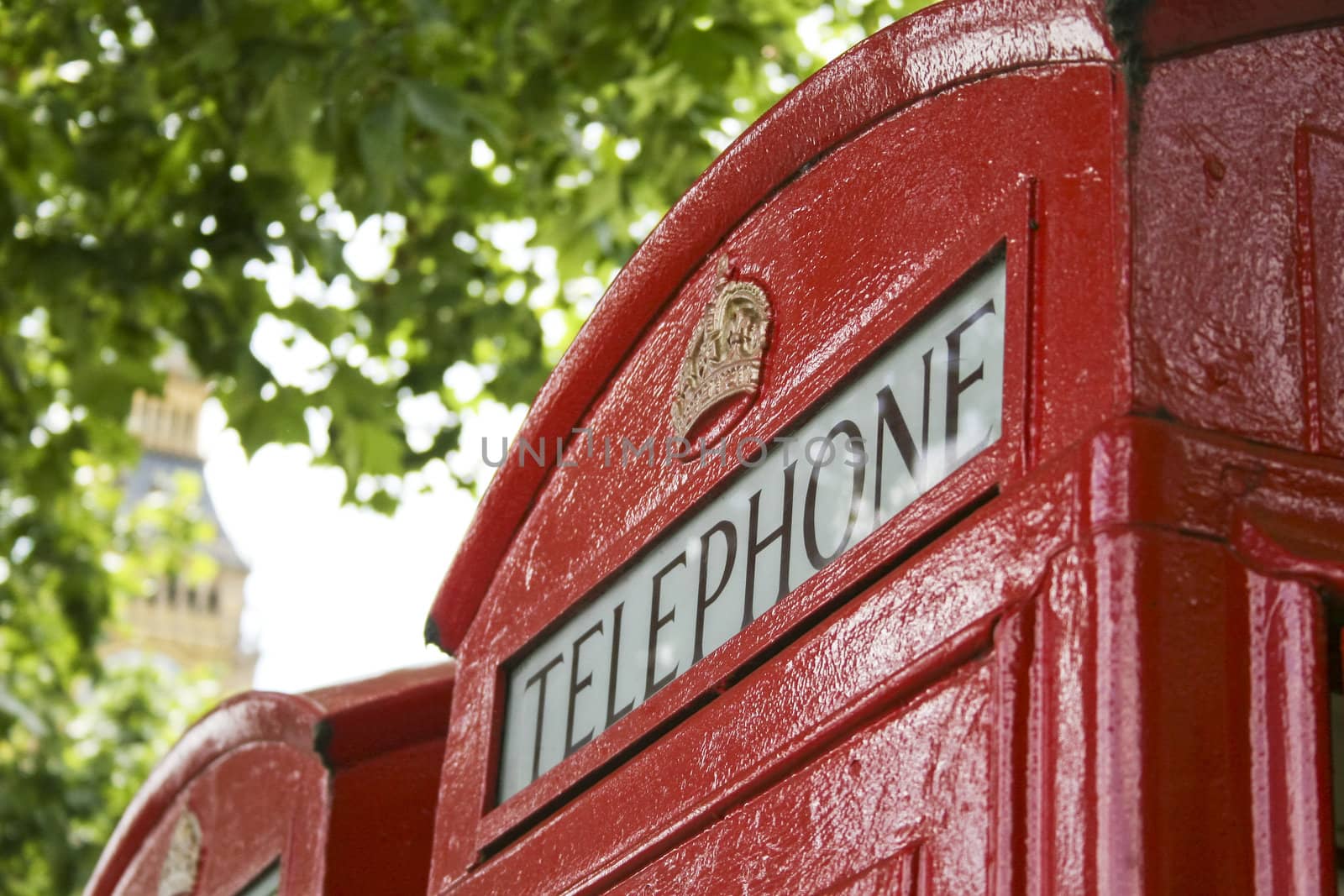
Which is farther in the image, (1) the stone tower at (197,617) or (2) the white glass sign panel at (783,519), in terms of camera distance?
(1) the stone tower at (197,617)

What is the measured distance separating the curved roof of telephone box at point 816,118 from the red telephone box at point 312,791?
305 millimetres

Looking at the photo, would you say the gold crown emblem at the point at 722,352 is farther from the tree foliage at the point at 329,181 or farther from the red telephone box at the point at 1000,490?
the tree foliage at the point at 329,181

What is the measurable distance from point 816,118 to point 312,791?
125cm

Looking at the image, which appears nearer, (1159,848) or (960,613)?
(1159,848)

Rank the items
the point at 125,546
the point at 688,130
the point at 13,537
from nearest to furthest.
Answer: the point at 688,130 < the point at 13,537 < the point at 125,546

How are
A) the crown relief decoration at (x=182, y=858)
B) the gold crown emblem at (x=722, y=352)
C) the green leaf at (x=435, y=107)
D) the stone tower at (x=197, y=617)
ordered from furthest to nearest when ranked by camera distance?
the stone tower at (x=197, y=617), the green leaf at (x=435, y=107), the crown relief decoration at (x=182, y=858), the gold crown emblem at (x=722, y=352)

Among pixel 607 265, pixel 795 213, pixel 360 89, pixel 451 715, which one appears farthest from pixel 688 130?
pixel 795 213

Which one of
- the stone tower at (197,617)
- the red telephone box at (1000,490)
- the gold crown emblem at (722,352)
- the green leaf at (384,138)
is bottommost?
the red telephone box at (1000,490)

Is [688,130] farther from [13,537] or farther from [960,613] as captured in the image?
[960,613]

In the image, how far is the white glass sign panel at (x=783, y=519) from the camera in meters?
1.12

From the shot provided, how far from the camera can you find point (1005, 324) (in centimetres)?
108

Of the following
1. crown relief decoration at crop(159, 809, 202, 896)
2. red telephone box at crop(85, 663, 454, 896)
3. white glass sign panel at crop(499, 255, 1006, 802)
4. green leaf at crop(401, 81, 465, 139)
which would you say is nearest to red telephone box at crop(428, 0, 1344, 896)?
white glass sign panel at crop(499, 255, 1006, 802)

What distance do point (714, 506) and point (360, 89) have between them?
3133mm

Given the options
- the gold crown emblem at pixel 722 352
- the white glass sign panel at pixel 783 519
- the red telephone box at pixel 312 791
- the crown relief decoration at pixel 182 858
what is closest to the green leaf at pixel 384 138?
the red telephone box at pixel 312 791
